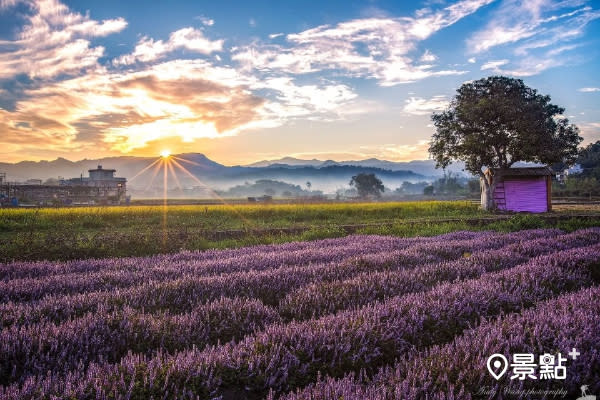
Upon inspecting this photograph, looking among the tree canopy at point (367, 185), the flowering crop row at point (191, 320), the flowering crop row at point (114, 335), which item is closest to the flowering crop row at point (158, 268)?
the flowering crop row at point (191, 320)

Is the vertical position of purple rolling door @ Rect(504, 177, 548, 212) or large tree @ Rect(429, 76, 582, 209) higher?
large tree @ Rect(429, 76, 582, 209)

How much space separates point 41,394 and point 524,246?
8.10 meters

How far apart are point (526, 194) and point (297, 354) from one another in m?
33.9

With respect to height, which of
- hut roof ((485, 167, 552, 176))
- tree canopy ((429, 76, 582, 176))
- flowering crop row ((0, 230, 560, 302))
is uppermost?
tree canopy ((429, 76, 582, 176))

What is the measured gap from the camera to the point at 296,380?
2.45 metres

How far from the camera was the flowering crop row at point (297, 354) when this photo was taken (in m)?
2.11

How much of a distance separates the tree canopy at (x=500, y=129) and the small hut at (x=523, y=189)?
935mm

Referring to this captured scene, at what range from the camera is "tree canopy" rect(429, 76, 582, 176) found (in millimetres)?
27625

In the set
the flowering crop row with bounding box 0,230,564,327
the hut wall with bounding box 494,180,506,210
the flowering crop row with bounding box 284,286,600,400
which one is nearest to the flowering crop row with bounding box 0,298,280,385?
the flowering crop row with bounding box 0,230,564,327

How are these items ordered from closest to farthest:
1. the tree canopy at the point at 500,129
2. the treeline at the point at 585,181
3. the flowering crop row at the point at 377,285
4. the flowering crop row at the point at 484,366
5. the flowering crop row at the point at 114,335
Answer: the flowering crop row at the point at 484,366 < the flowering crop row at the point at 114,335 < the flowering crop row at the point at 377,285 < the tree canopy at the point at 500,129 < the treeline at the point at 585,181

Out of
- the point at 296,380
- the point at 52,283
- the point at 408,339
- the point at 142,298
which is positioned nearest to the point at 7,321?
the point at 142,298

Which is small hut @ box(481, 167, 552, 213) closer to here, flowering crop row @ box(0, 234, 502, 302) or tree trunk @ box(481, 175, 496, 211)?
tree trunk @ box(481, 175, 496, 211)

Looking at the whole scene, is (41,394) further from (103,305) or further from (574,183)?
(574,183)

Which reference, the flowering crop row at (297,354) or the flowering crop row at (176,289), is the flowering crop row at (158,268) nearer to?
the flowering crop row at (176,289)
